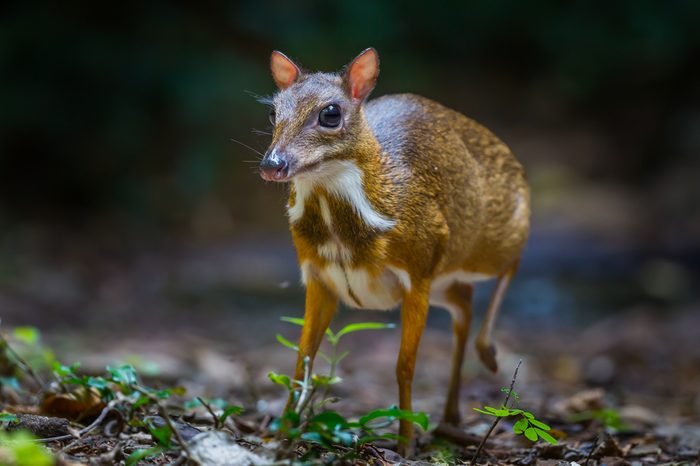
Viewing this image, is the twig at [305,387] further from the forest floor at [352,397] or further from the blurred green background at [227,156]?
the blurred green background at [227,156]

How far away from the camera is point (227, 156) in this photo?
14.8 meters

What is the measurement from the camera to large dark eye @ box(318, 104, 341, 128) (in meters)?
4.70

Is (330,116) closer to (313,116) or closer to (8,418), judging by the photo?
(313,116)

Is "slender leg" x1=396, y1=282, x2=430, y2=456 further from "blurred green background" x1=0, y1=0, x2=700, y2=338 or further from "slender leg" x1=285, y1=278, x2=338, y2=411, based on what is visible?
"blurred green background" x1=0, y1=0, x2=700, y2=338

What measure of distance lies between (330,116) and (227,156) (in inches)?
405

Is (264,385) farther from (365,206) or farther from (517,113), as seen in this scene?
(517,113)

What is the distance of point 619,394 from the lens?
24.8 ft

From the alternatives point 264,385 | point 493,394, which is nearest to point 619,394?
point 493,394

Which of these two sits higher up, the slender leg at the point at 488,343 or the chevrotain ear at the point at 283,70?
the chevrotain ear at the point at 283,70

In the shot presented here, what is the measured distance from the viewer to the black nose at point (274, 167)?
4.34 metres

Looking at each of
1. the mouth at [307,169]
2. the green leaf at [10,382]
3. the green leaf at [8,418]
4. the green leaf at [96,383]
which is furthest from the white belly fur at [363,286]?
the green leaf at [10,382]

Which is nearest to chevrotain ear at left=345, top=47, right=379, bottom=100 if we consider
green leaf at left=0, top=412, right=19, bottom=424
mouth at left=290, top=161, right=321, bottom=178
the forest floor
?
mouth at left=290, top=161, right=321, bottom=178

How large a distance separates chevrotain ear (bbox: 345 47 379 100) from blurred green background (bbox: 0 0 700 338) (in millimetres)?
5560

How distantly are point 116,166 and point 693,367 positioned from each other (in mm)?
8654
